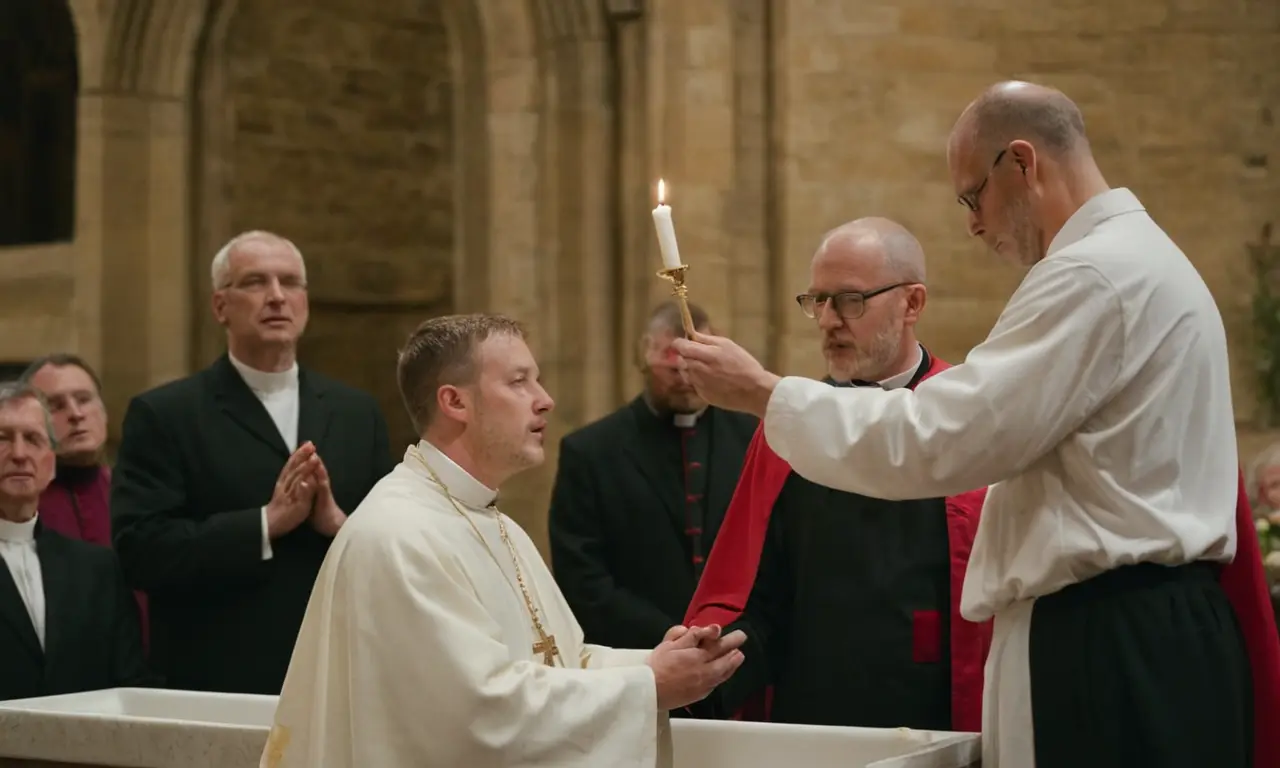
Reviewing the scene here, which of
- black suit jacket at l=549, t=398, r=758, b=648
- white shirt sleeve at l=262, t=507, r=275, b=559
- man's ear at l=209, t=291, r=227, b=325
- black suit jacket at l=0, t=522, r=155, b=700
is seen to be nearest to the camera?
black suit jacket at l=0, t=522, r=155, b=700

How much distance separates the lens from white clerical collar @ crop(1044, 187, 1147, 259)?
3.12m

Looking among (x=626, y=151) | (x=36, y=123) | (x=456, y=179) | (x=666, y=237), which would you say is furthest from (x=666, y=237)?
(x=36, y=123)

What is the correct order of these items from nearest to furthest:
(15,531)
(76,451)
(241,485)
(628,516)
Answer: (15,531), (241,485), (628,516), (76,451)

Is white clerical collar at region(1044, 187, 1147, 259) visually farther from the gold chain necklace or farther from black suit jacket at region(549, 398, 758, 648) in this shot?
black suit jacket at region(549, 398, 758, 648)

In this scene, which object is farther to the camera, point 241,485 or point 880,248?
point 241,485

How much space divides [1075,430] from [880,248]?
1.15 meters

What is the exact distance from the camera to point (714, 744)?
3.49 meters

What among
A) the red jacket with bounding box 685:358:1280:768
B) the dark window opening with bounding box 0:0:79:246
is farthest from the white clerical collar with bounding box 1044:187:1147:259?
the dark window opening with bounding box 0:0:79:246

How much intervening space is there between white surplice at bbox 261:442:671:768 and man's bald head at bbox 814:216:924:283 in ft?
4.24

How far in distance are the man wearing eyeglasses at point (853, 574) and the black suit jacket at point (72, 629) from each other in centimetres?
178

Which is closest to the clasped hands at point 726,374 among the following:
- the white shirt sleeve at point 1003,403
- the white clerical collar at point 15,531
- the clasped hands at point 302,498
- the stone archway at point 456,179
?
the white shirt sleeve at point 1003,403

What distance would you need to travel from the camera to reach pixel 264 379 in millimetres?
5180

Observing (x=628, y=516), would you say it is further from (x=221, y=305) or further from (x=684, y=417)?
(x=221, y=305)

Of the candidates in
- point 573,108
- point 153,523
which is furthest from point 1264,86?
point 153,523
